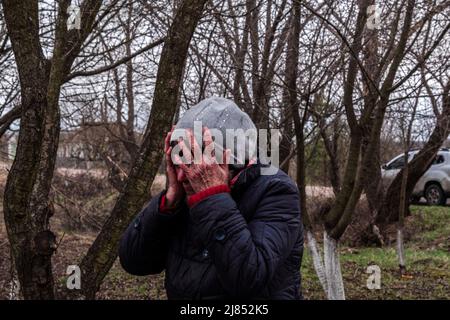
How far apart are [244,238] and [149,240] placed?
0.44 metres

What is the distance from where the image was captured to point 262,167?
1.99 meters

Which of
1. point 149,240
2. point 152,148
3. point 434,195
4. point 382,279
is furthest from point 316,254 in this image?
point 434,195

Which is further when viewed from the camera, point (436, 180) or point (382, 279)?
point (436, 180)

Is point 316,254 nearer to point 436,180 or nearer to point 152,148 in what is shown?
point 152,148

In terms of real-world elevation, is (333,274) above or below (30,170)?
below

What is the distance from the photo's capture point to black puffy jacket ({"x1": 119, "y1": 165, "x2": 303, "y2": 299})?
1.76 metres

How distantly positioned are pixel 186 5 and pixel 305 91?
2.23m

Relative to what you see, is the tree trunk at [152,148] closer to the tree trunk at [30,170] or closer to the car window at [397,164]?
the tree trunk at [30,170]

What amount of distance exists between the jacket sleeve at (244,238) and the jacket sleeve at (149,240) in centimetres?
22

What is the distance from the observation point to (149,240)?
2.05 metres

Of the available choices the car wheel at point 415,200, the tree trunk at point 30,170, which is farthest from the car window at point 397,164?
the tree trunk at point 30,170

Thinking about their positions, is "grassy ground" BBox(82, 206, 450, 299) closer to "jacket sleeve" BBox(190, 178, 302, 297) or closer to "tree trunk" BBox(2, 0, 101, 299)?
"tree trunk" BBox(2, 0, 101, 299)

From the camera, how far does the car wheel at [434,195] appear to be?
660 inches
